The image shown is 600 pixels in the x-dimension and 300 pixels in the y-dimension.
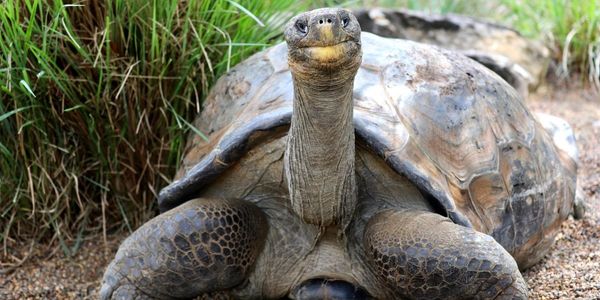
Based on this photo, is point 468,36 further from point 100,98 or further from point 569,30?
point 100,98

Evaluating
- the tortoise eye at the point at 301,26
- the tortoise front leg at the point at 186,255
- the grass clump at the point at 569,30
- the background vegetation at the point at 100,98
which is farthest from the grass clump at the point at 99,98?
the grass clump at the point at 569,30

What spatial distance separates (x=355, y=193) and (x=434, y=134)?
393 mm

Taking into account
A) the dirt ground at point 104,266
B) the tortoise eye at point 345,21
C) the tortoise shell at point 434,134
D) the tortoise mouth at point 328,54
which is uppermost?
the tortoise eye at point 345,21

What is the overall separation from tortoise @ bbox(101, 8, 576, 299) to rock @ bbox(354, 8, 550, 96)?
2.34 metres

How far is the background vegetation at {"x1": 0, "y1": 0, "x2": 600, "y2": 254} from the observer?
329 cm

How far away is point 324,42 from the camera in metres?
2.21

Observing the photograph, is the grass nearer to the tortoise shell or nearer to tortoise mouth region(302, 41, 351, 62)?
the tortoise shell

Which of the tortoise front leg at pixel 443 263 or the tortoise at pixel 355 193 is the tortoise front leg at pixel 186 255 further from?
the tortoise front leg at pixel 443 263

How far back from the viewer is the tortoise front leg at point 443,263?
2580mm

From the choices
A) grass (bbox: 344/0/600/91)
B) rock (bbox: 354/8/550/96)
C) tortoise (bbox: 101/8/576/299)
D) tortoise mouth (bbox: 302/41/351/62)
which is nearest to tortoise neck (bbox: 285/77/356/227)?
tortoise (bbox: 101/8/576/299)

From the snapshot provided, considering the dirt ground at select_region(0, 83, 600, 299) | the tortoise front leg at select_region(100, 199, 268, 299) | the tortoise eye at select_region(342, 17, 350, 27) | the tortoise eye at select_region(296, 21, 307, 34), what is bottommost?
the dirt ground at select_region(0, 83, 600, 299)

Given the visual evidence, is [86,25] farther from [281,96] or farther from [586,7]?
[586,7]

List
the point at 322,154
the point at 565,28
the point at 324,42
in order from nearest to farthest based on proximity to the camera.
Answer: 1. the point at 324,42
2. the point at 322,154
3. the point at 565,28

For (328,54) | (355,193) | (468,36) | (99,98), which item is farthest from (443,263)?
(468,36)
